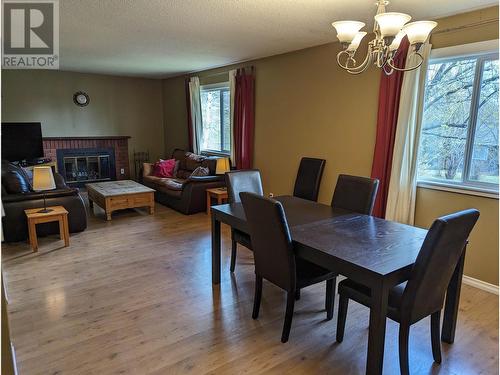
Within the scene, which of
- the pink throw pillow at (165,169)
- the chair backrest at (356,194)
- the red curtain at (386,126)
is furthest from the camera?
the pink throw pillow at (165,169)

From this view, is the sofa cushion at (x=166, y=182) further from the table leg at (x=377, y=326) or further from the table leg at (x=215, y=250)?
the table leg at (x=377, y=326)

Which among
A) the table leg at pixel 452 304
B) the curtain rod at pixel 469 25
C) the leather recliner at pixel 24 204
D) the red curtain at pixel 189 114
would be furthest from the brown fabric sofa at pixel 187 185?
the table leg at pixel 452 304

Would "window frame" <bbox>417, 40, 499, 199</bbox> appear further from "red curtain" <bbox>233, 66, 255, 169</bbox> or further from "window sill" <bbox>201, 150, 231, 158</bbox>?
"window sill" <bbox>201, 150, 231, 158</bbox>

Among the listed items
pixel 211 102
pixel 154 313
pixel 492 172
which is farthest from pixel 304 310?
pixel 211 102

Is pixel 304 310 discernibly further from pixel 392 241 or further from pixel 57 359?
pixel 57 359

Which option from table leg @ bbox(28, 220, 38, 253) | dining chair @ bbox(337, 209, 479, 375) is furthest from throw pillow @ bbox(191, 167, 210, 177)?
dining chair @ bbox(337, 209, 479, 375)

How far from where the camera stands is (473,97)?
10.2 ft

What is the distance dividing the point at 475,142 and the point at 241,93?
3.40 metres

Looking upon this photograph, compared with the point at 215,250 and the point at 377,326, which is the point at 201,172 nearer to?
the point at 215,250

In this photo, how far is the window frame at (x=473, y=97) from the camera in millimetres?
2971

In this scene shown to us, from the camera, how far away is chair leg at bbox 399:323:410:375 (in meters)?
1.88

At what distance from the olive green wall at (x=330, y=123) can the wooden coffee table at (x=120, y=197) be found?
1.78 metres

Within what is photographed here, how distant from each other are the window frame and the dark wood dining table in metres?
1.14

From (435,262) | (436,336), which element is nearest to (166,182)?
(436,336)
